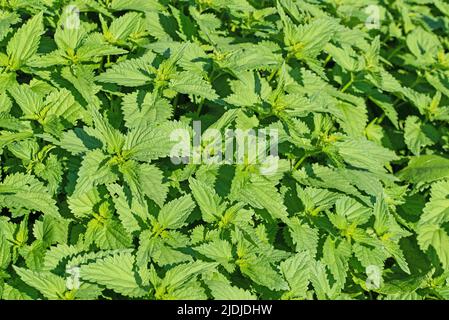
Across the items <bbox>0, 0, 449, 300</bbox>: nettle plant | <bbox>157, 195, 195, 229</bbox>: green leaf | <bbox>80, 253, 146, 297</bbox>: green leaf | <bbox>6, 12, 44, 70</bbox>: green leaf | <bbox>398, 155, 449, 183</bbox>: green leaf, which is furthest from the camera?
<bbox>398, 155, 449, 183</bbox>: green leaf

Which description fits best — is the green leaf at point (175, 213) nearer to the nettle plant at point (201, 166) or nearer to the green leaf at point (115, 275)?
the nettle plant at point (201, 166)

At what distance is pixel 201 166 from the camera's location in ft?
11.7

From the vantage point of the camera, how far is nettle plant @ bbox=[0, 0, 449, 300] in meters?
3.30

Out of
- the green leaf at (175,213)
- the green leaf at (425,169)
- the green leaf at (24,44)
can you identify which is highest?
the green leaf at (24,44)

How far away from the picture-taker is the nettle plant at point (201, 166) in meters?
3.30

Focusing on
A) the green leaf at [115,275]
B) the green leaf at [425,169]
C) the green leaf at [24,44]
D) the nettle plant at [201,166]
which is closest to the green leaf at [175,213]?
the nettle plant at [201,166]

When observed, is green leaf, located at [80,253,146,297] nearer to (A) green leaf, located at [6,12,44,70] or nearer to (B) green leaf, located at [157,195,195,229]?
(B) green leaf, located at [157,195,195,229]

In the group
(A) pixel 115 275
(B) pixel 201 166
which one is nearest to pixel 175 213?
(B) pixel 201 166

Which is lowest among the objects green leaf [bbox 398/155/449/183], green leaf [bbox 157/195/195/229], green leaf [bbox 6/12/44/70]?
green leaf [bbox 398/155/449/183]

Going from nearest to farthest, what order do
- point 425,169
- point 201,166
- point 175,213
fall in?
point 175,213 < point 201,166 < point 425,169

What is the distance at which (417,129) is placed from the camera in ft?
15.7

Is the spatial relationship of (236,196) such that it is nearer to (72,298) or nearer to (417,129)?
(72,298)

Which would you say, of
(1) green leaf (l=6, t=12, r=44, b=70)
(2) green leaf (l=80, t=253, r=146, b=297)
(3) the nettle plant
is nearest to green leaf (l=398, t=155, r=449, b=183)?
(3) the nettle plant

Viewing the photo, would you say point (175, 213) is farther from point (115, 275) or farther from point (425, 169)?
point (425, 169)
